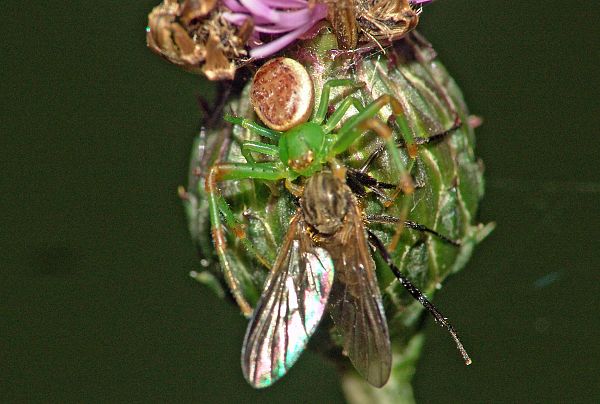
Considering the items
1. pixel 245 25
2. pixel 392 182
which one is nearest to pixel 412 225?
pixel 392 182

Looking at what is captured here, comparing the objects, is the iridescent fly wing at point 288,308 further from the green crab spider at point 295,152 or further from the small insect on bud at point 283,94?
the small insect on bud at point 283,94

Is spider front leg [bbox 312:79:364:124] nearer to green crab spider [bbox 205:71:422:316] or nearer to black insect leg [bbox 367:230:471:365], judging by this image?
green crab spider [bbox 205:71:422:316]

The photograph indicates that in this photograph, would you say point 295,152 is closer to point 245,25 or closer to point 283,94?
point 283,94

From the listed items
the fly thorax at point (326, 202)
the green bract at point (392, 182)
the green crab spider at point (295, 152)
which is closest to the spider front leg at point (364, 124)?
the green crab spider at point (295, 152)

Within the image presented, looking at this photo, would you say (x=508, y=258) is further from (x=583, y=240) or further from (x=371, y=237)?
(x=371, y=237)

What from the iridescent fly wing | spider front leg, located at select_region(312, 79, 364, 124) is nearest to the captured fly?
the iridescent fly wing

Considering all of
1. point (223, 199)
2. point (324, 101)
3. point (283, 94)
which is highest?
point (283, 94)

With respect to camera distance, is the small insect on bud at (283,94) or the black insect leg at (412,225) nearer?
the small insect on bud at (283,94)
